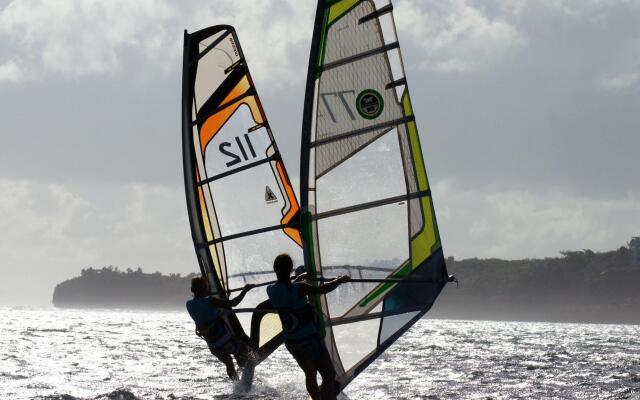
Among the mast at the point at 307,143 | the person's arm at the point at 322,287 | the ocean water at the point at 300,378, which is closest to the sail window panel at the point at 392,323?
the mast at the point at 307,143

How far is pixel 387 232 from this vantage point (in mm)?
8828

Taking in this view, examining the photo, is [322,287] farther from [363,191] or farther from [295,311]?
[363,191]

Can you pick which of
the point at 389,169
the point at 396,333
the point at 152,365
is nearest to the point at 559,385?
the point at 396,333

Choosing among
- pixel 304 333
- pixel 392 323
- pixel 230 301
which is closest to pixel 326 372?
pixel 304 333

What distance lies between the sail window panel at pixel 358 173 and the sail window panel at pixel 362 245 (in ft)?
0.45

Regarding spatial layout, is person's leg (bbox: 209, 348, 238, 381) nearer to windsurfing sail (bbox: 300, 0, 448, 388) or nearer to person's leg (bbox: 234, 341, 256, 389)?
person's leg (bbox: 234, 341, 256, 389)

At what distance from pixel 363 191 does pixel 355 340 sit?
4.48 feet

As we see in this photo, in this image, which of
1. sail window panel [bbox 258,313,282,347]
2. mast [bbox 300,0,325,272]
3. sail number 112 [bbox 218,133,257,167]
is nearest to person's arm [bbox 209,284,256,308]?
mast [bbox 300,0,325,272]

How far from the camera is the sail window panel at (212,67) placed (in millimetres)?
12266

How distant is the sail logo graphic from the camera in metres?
11.9

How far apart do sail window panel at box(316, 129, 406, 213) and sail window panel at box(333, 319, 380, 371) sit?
1102mm

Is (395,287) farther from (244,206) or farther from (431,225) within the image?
(244,206)

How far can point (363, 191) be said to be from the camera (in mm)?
8836

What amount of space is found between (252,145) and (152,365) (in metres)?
5.06
